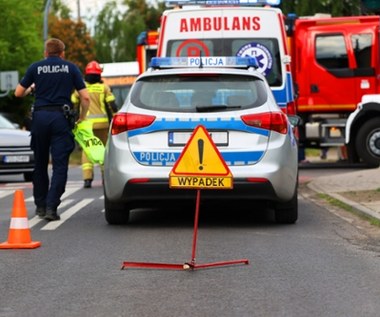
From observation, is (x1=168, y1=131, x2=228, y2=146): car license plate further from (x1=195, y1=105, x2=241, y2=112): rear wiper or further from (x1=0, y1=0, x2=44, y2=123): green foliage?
(x1=0, y1=0, x2=44, y2=123): green foliage

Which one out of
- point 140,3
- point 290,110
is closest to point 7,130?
point 290,110

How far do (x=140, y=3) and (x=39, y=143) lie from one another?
59.3 meters

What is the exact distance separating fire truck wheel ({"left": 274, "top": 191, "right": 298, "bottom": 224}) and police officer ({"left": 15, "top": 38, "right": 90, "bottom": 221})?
89.4 inches

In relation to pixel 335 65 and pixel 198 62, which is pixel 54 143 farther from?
pixel 335 65

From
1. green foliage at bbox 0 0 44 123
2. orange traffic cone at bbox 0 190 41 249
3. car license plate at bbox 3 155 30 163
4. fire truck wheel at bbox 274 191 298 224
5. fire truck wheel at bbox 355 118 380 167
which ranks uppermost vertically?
orange traffic cone at bbox 0 190 41 249

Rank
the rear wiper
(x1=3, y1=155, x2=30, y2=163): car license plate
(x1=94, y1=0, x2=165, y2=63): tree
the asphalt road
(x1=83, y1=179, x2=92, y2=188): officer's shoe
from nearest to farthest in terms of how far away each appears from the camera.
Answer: the asphalt road < the rear wiper < (x1=83, y1=179, x2=92, y2=188): officer's shoe < (x1=3, y1=155, x2=30, y2=163): car license plate < (x1=94, y1=0, x2=165, y2=63): tree

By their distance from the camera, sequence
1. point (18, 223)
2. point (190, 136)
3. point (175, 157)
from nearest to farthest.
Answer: point (18, 223) → point (190, 136) → point (175, 157)

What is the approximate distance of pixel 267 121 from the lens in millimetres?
11242

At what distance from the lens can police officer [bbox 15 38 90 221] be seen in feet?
40.0

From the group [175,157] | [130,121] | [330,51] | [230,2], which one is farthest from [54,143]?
[330,51]

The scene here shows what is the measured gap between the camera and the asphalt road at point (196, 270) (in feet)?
23.6

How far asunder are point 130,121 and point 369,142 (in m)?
12.6

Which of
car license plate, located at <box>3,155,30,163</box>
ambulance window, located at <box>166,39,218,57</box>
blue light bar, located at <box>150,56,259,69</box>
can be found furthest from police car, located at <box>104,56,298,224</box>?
car license plate, located at <box>3,155,30,163</box>

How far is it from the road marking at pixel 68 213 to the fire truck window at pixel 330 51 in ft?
34.0
